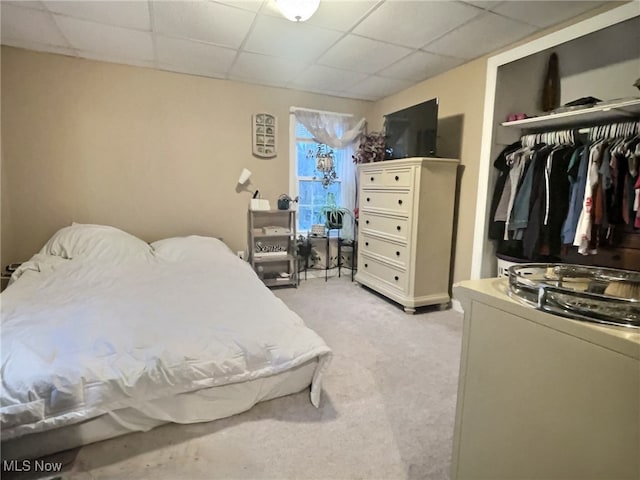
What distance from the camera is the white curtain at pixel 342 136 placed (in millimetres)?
4027

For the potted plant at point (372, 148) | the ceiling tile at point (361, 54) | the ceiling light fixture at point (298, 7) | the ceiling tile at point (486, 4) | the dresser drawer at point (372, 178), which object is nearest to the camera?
the ceiling light fixture at point (298, 7)

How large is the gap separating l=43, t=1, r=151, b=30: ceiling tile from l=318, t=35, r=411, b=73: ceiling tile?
1415 millimetres

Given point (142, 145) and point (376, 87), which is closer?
point (142, 145)

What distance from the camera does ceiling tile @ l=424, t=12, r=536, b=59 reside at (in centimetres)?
229

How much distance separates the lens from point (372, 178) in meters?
3.62

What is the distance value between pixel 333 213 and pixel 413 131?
1458 millimetres

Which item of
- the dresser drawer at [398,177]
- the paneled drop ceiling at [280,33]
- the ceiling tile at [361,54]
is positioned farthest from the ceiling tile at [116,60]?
the dresser drawer at [398,177]

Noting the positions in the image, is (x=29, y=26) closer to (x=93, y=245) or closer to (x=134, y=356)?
(x=93, y=245)

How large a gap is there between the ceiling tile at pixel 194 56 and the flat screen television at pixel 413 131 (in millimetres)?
1702

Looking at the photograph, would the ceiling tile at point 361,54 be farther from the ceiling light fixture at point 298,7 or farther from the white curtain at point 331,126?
the white curtain at point 331,126

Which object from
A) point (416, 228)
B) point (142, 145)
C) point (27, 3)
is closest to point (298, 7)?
point (27, 3)

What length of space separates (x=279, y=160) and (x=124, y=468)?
128 inches

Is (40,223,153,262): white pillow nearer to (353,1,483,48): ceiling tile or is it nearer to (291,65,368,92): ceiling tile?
(291,65,368,92): ceiling tile

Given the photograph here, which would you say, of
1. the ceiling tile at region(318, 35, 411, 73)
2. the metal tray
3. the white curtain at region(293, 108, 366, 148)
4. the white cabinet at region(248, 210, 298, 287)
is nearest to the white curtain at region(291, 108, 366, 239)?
the white curtain at region(293, 108, 366, 148)
